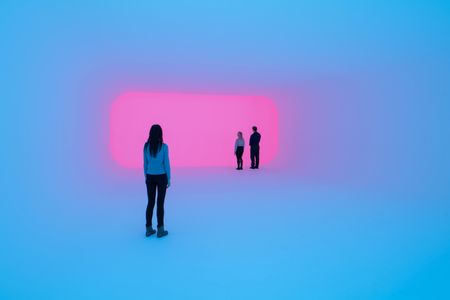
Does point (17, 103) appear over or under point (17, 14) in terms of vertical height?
under

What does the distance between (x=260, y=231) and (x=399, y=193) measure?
4.38 meters

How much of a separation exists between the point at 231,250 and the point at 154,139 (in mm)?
1658

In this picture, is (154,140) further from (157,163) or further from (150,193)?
(150,193)

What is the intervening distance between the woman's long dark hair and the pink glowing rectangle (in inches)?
407

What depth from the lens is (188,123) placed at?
14.9m

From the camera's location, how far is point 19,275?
2.80 meters

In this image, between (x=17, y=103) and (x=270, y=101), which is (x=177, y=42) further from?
(x=270, y=101)

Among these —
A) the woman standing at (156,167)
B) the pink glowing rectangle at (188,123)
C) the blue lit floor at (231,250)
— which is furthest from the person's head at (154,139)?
the pink glowing rectangle at (188,123)

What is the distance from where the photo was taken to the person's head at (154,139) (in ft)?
12.0

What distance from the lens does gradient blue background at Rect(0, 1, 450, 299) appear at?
2863 millimetres

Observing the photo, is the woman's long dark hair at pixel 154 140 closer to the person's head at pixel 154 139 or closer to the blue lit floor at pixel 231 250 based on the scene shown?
the person's head at pixel 154 139

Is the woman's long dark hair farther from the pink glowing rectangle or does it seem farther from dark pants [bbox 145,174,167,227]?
the pink glowing rectangle

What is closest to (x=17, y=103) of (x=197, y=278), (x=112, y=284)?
(x=112, y=284)

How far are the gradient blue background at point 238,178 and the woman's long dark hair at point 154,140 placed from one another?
1.16m
